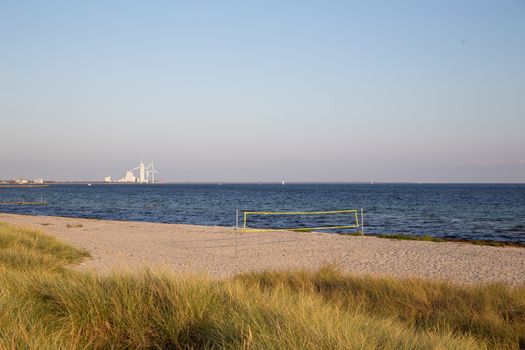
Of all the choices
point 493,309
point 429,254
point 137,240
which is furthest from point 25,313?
point 137,240

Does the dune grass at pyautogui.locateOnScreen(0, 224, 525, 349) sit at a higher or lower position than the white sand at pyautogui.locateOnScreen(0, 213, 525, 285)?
higher

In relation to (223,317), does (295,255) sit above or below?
below

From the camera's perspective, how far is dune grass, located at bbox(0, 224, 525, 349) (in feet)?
11.8

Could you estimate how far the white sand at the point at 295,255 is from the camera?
12585 mm

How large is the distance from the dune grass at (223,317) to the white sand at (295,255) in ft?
13.5

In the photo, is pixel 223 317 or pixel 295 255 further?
pixel 295 255

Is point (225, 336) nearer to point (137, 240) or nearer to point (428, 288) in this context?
point (428, 288)

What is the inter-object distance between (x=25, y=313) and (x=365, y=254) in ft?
43.5

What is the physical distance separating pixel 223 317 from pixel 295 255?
38.6 ft

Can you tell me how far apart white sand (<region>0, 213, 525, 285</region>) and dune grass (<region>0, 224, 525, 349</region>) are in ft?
13.5

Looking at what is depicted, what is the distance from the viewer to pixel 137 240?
20.0 m

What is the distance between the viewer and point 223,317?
4438 millimetres

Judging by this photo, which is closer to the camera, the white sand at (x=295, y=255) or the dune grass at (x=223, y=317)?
the dune grass at (x=223, y=317)

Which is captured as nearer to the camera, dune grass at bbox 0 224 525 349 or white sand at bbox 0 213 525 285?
dune grass at bbox 0 224 525 349
